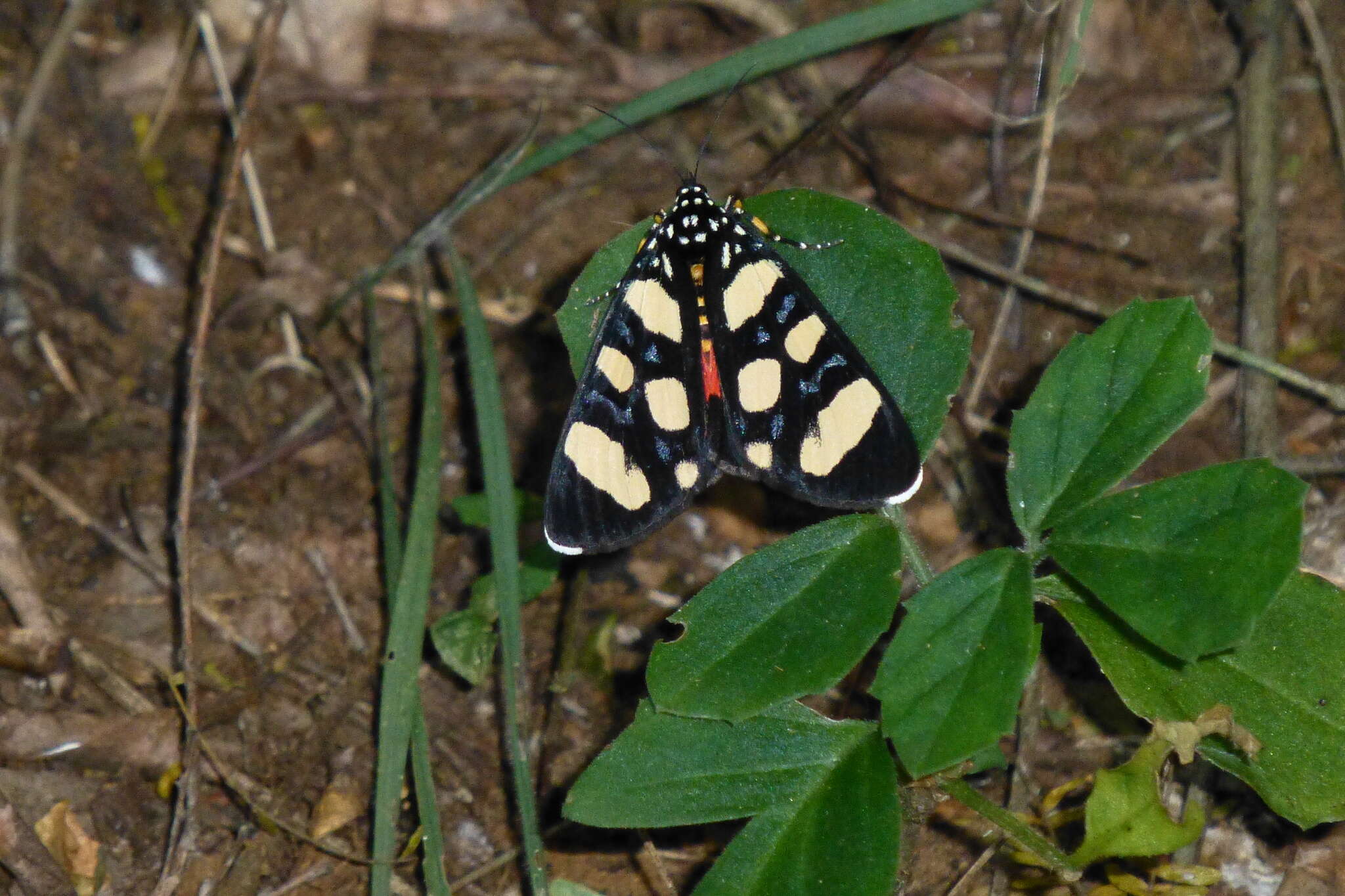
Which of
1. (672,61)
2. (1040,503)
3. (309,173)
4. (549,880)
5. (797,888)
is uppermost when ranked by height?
(672,61)

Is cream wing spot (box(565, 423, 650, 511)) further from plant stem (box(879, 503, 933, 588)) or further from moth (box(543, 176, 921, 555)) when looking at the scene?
plant stem (box(879, 503, 933, 588))

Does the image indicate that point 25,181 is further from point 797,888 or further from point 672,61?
point 797,888

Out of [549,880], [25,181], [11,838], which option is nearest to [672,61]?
[25,181]

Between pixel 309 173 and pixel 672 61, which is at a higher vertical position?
pixel 672 61

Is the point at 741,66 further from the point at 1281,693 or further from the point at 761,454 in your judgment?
the point at 1281,693

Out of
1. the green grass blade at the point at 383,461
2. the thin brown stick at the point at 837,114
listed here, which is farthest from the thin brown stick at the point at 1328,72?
the green grass blade at the point at 383,461

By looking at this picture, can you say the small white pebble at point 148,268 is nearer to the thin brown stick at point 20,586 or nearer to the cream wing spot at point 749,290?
the thin brown stick at point 20,586
